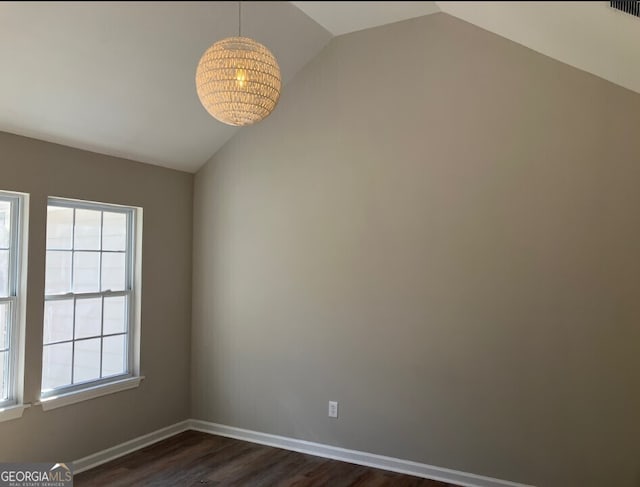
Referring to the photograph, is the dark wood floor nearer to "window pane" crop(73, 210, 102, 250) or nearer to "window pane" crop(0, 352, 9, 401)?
"window pane" crop(0, 352, 9, 401)

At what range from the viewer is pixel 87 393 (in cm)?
358

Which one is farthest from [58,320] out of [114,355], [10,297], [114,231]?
[114,231]

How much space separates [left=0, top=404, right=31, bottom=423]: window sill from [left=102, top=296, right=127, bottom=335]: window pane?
0.81 meters

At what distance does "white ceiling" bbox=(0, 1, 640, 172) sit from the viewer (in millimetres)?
1484

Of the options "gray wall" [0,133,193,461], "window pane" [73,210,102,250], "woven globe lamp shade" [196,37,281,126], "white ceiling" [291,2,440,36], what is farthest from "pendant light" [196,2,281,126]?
"window pane" [73,210,102,250]

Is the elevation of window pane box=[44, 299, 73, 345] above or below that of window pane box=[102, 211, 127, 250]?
below

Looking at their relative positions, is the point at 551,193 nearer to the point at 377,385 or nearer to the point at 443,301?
the point at 443,301

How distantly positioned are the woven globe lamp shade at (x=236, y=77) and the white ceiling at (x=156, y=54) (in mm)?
115

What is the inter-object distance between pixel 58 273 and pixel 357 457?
2.47 m

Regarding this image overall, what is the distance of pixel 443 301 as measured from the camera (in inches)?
135

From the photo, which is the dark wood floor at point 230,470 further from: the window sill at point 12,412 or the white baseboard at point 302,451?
the window sill at point 12,412

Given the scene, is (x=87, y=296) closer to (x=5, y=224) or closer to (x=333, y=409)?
(x=5, y=224)

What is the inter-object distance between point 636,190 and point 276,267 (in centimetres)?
250

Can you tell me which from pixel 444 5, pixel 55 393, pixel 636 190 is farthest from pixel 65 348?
pixel 636 190
